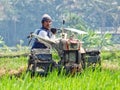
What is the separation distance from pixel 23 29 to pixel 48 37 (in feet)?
212

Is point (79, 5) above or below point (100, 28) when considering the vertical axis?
above

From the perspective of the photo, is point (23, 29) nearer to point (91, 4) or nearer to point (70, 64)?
point (91, 4)

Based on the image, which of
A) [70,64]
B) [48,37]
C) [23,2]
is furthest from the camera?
[23,2]

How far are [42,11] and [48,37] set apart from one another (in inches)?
2548

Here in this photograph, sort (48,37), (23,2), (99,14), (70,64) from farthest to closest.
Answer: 1. (23,2)
2. (99,14)
3. (48,37)
4. (70,64)

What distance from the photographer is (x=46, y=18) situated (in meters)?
7.88

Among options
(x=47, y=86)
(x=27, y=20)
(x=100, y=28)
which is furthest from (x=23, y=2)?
(x=47, y=86)

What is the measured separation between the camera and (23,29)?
72125mm

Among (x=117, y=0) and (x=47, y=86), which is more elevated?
(x=117, y=0)

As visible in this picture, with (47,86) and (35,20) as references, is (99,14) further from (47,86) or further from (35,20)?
(47,86)

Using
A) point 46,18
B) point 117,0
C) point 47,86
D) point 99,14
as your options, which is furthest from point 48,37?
→ point 117,0

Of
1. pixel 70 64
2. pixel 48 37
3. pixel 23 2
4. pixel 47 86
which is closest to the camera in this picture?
pixel 47 86

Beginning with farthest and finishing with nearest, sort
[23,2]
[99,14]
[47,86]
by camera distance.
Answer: [23,2] → [99,14] → [47,86]

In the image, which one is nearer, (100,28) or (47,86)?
(47,86)
